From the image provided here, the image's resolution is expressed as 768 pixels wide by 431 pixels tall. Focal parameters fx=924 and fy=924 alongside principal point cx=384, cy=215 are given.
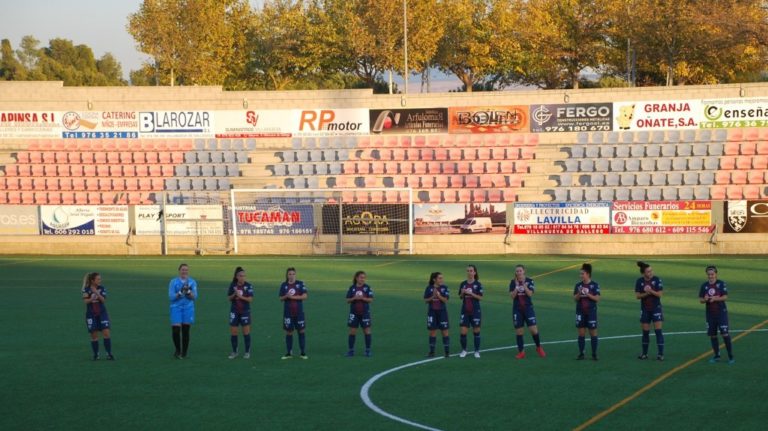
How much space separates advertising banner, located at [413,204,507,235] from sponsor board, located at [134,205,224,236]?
10735mm

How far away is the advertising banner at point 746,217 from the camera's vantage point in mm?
44125

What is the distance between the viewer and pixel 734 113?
4794cm

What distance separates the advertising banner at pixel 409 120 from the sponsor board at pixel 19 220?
750 inches

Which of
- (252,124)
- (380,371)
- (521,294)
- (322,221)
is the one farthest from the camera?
(252,124)

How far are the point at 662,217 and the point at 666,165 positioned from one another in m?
3.56

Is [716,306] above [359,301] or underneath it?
underneath

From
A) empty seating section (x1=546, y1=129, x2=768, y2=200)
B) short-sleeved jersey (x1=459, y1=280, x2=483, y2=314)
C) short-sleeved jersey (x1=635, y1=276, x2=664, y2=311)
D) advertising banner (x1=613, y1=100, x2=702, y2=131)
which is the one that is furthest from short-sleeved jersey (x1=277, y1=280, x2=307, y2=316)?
advertising banner (x1=613, y1=100, x2=702, y2=131)

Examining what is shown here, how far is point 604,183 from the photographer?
47.6 metres

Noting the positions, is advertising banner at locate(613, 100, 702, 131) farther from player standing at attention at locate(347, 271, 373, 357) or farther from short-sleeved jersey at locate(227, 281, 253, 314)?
short-sleeved jersey at locate(227, 281, 253, 314)

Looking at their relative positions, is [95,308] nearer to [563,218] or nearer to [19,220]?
[563,218]

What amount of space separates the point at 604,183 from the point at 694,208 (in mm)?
4783

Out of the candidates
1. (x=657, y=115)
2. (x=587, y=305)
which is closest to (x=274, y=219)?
(x=657, y=115)

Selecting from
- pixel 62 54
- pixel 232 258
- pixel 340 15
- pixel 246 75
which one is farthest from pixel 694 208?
pixel 62 54

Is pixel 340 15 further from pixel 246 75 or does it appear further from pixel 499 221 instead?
pixel 499 221
